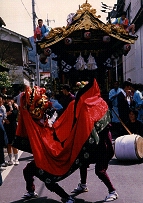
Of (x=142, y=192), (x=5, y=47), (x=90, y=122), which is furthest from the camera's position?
(x=5, y=47)

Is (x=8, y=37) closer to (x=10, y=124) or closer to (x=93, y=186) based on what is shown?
(x=10, y=124)

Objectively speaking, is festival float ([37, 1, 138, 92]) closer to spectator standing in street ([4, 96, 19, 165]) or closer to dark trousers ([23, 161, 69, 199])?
spectator standing in street ([4, 96, 19, 165])

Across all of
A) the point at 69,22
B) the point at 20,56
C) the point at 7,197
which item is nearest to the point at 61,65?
the point at 69,22

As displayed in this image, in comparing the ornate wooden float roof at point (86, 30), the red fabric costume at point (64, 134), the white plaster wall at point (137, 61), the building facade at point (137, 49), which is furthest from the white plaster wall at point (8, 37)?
the red fabric costume at point (64, 134)

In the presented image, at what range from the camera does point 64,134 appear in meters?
5.44

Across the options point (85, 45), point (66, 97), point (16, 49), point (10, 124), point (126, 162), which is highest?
point (16, 49)

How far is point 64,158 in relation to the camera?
512 cm

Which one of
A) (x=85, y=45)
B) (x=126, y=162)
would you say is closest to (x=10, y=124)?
(x=126, y=162)

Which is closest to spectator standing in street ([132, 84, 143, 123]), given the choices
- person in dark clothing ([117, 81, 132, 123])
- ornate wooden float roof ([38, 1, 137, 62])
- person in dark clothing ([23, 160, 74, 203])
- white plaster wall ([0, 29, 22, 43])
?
person in dark clothing ([117, 81, 132, 123])

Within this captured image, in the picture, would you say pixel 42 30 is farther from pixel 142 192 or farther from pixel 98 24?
pixel 142 192

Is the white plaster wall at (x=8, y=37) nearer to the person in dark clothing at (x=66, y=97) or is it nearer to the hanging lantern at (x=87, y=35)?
the hanging lantern at (x=87, y=35)

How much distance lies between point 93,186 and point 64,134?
1.41 meters

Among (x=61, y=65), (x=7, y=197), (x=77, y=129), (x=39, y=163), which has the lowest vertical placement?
(x=7, y=197)

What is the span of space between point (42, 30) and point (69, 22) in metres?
1.21
